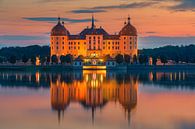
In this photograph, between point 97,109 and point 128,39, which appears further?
point 128,39

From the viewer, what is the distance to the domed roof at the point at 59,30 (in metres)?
72.8

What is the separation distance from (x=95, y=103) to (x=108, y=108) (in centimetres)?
161

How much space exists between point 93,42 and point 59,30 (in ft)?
19.5

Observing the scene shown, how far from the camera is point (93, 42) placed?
232ft

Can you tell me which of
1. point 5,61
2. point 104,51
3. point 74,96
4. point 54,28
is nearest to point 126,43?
point 104,51

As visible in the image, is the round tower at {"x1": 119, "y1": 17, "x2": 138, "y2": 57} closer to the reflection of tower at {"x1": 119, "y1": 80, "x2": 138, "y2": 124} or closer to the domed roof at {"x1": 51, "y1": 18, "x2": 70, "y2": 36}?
the domed roof at {"x1": 51, "y1": 18, "x2": 70, "y2": 36}

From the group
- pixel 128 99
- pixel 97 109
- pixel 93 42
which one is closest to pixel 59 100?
pixel 128 99

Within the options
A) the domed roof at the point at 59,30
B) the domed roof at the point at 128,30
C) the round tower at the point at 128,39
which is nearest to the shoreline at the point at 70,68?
the round tower at the point at 128,39

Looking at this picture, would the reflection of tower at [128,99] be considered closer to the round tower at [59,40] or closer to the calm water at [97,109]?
the calm water at [97,109]

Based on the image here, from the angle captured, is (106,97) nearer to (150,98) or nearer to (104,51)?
(150,98)

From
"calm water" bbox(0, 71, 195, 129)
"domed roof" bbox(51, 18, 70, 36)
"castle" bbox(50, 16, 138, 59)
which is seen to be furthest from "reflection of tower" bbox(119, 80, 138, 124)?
"domed roof" bbox(51, 18, 70, 36)

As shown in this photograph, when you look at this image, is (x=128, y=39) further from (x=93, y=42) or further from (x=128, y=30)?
(x=93, y=42)

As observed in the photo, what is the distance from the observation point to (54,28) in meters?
73.9

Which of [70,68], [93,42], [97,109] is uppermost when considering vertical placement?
[93,42]
